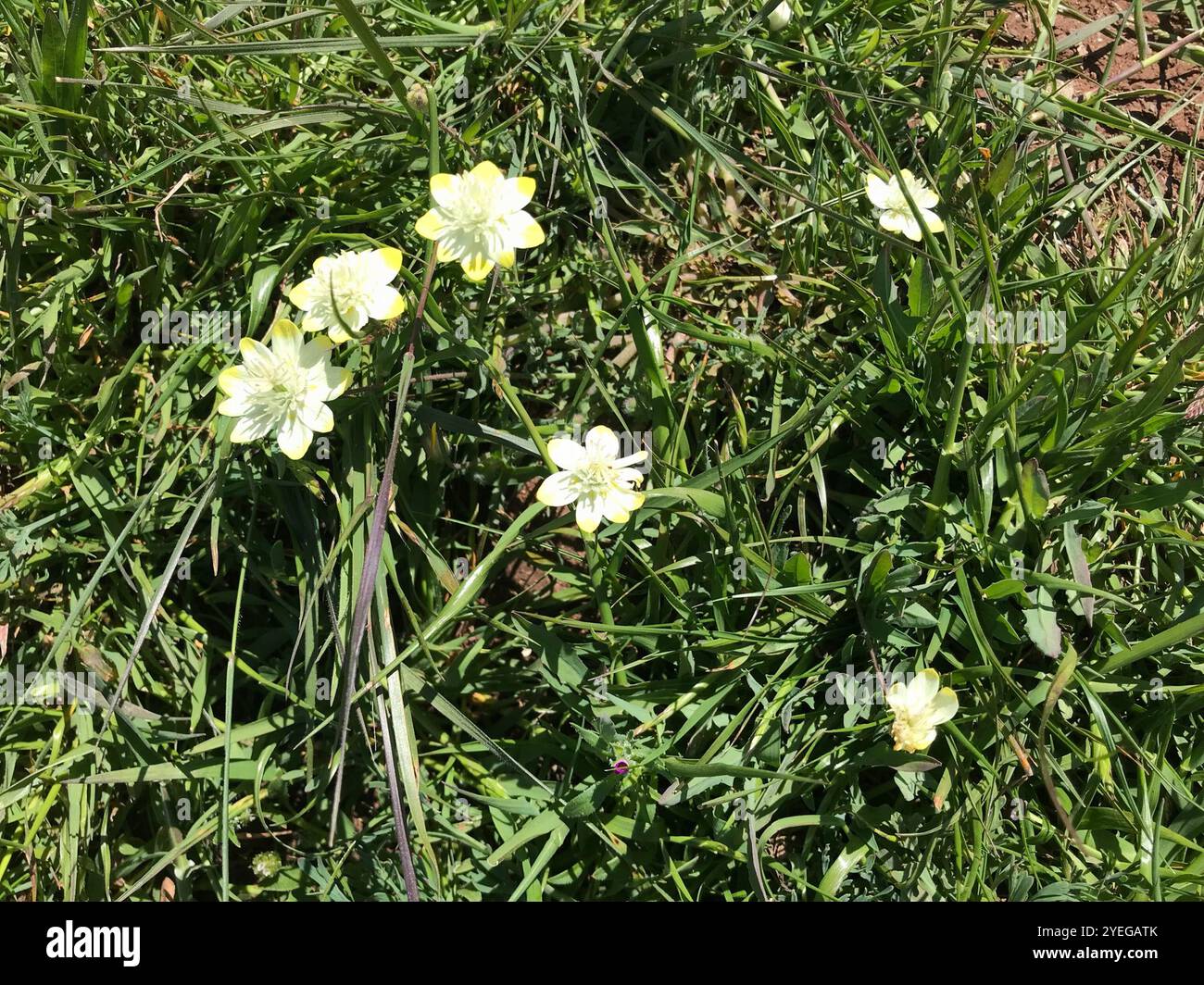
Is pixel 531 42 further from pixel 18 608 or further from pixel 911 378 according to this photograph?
pixel 18 608

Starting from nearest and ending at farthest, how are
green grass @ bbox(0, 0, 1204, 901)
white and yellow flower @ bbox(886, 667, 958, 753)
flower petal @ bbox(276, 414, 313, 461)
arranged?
flower petal @ bbox(276, 414, 313, 461)
white and yellow flower @ bbox(886, 667, 958, 753)
green grass @ bbox(0, 0, 1204, 901)

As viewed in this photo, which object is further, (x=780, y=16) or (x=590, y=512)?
(x=780, y=16)

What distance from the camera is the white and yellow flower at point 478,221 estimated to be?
1.33 m

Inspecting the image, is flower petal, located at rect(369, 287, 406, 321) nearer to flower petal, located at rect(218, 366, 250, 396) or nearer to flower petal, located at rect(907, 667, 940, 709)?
flower petal, located at rect(218, 366, 250, 396)

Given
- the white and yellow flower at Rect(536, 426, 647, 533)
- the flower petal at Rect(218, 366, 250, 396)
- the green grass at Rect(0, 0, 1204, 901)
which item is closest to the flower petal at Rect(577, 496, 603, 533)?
the white and yellow flower at Rect(536, 426, 647, 533)

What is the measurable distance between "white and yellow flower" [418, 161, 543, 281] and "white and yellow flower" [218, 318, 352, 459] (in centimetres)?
24

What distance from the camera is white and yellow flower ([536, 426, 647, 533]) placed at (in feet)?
4.59

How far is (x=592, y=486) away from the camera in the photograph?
1404 millimetres

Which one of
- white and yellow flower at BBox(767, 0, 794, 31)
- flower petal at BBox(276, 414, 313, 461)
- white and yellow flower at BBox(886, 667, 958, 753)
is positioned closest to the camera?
flower petal at BBox(276, 414, 313, 461)

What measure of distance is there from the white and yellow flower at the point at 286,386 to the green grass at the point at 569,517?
0.14 metres

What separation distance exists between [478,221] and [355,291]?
215 millimetres

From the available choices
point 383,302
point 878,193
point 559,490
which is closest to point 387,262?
point 383,302

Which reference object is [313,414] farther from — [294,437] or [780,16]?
[780,16]

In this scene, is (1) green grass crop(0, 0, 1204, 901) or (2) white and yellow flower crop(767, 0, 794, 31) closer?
(1) green grass crop(0, 0, 1204, 901)
